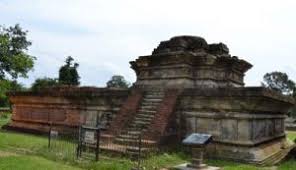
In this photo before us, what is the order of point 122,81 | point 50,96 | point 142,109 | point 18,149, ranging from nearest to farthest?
point 18,149, point 142,109, point 50,96, point 122,81

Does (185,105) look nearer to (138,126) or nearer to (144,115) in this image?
(144,115)

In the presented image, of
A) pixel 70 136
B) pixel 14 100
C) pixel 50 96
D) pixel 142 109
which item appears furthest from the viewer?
pixel 14 100

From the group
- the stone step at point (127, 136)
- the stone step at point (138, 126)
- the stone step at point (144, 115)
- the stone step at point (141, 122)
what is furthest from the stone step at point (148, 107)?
the stone step at point (127, 136)

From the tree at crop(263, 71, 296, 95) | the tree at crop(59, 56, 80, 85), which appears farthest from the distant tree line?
the tree at crop(59, 56, 80, 85)

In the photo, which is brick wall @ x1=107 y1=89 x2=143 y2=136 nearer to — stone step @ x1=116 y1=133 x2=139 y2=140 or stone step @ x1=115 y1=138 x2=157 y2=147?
stone step @ x1=116 y1=133 x2=139 y2=140

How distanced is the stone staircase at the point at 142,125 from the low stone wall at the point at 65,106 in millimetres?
1253

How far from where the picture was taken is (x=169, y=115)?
12492 mm

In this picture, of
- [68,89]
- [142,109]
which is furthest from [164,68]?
[68,89]

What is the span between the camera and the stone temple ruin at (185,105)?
1155 cm

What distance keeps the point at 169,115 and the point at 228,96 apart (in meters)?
2.13

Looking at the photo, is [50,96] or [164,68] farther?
[50,96]

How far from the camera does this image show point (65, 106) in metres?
16.8

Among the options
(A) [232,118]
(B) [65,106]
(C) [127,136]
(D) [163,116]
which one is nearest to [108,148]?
(C) [127,136]

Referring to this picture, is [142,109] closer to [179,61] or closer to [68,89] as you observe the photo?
[179,61]
